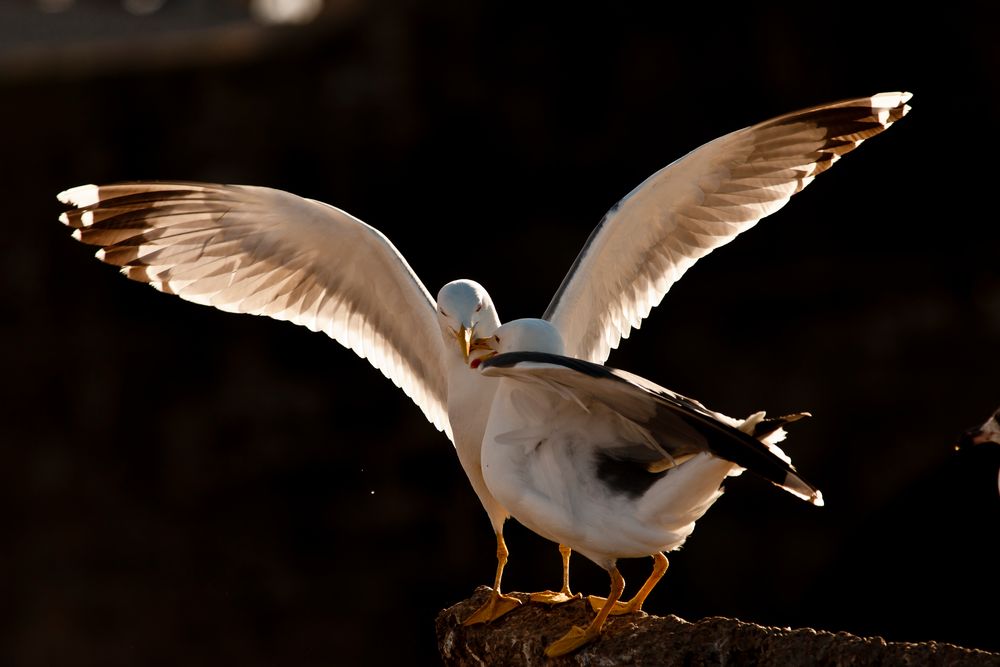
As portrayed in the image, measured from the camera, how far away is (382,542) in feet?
34.9

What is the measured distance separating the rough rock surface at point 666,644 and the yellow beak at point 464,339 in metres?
0.75

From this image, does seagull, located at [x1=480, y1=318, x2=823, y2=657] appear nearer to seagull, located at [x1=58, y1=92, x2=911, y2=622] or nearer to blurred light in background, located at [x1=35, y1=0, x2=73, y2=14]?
seagull, located at [x1=58, y1=92, x2=911, y2=622]

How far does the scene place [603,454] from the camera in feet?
13.2

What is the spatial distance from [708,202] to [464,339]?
1.13 m

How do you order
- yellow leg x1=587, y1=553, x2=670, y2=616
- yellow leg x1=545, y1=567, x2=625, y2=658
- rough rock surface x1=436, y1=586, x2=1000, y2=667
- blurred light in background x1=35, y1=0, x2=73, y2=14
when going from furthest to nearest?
1. blurred light in background x1=35, y1=0, x2=73, y2=14
2. yellow leg x1=587, y1=553, x2=670, y2=616
3. yellow leg x1=545, y1=567, x2=625, y2=658
4. rough rock surface x1=436, y1=586, x2=1000, y2=667

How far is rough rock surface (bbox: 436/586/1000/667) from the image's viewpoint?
3.57m

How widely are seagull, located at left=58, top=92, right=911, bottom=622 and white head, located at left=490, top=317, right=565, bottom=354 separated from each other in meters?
0.54

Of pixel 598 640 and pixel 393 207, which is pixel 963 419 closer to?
pixel 393 207

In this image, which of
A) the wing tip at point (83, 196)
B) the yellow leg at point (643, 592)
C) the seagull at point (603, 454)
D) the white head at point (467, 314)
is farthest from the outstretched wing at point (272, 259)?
the yellow leg at point (643, 592)

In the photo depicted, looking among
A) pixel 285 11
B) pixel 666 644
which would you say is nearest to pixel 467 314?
pixel 666 644

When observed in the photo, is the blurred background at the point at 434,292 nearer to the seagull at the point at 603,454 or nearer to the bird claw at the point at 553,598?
the bird claw at the point at 553,598

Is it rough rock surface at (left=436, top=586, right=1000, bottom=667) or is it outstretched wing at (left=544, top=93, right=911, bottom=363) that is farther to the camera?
outstretched wing at (left=544, top=93, right=911, bottom=363)

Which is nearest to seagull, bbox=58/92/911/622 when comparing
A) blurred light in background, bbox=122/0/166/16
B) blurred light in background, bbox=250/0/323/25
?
blurred light in background, bbox=250/0/323/25

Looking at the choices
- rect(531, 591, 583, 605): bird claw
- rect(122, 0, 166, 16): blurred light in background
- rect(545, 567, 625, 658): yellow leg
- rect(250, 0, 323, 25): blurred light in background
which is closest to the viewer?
rect(545, 567, 625, 658): yellow leg
